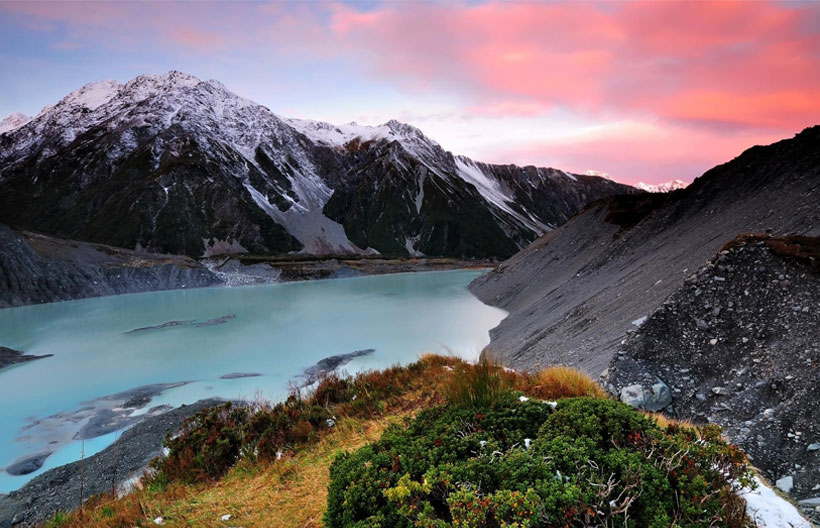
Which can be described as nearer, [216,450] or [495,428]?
[495,428]

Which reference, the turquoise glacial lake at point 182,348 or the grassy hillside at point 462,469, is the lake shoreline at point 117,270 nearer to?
the turquoise glacial lake at point 182,348

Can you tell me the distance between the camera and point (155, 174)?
174 m

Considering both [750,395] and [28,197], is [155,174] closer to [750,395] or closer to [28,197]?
[28,197]

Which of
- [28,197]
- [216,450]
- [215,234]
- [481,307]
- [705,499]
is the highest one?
[28,197]

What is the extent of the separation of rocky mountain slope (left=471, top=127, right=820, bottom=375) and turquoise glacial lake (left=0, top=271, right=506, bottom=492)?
4.58 m

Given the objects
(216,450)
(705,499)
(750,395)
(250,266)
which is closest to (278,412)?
(216,450)

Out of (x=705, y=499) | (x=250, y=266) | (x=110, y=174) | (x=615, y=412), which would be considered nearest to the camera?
(x=705, y=499)

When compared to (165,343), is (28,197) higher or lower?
higher

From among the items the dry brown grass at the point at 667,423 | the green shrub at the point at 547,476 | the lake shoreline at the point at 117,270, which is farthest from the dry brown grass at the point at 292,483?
the lake shoreline at the point at 117,270

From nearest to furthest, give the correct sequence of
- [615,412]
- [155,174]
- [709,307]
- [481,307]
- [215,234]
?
[615,412] < [709,307] < [481,307] < [215,234] < [155,174]

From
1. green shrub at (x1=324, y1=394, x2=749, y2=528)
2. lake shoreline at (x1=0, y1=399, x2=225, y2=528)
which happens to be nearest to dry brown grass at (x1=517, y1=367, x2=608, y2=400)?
green shrub at (x1=324, y1=394, x2=749, y2=528)

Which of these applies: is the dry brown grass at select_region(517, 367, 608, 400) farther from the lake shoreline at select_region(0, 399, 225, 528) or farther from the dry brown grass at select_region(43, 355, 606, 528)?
the lake shoreline at select_region(0, 399, 225, 528)

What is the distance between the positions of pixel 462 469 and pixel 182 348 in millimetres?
30783

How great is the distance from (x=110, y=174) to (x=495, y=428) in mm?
226777
